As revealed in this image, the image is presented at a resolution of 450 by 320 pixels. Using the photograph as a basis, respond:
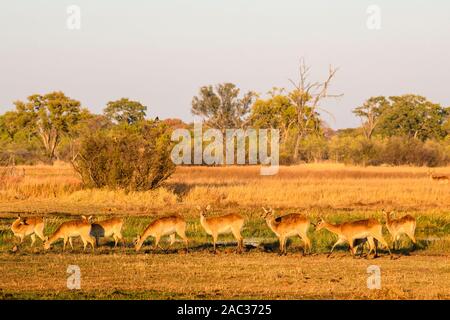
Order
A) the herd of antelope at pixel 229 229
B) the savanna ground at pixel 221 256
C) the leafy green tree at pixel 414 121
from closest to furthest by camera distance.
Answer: the savanna ground at pixel 221 256
the herd of antelope at pixel 229 229
the leafy green tree at pixel 414 121

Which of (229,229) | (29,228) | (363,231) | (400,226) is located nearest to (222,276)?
(229,229)

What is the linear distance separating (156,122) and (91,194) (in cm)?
1270

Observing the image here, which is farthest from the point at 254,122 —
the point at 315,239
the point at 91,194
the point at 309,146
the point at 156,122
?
the point at 315,239

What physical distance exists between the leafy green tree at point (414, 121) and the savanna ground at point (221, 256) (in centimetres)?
5426

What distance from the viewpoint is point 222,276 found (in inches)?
554


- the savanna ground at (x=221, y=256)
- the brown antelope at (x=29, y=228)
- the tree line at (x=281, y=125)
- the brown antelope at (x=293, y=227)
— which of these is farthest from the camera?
the tree line at (x=281, y=125)

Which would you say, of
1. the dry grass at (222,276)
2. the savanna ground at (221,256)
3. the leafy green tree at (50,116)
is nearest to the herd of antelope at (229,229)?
the savanna ground at (221,256)

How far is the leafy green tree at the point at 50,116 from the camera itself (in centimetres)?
7606

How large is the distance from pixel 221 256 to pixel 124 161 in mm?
17025

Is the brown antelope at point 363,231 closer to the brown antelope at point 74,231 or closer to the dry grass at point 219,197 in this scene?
the brown antelope at point 74,231

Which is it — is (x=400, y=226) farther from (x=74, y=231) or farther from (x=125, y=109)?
(x=125, y=109)

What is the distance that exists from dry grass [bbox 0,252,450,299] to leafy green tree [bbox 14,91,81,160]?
60448 mm
